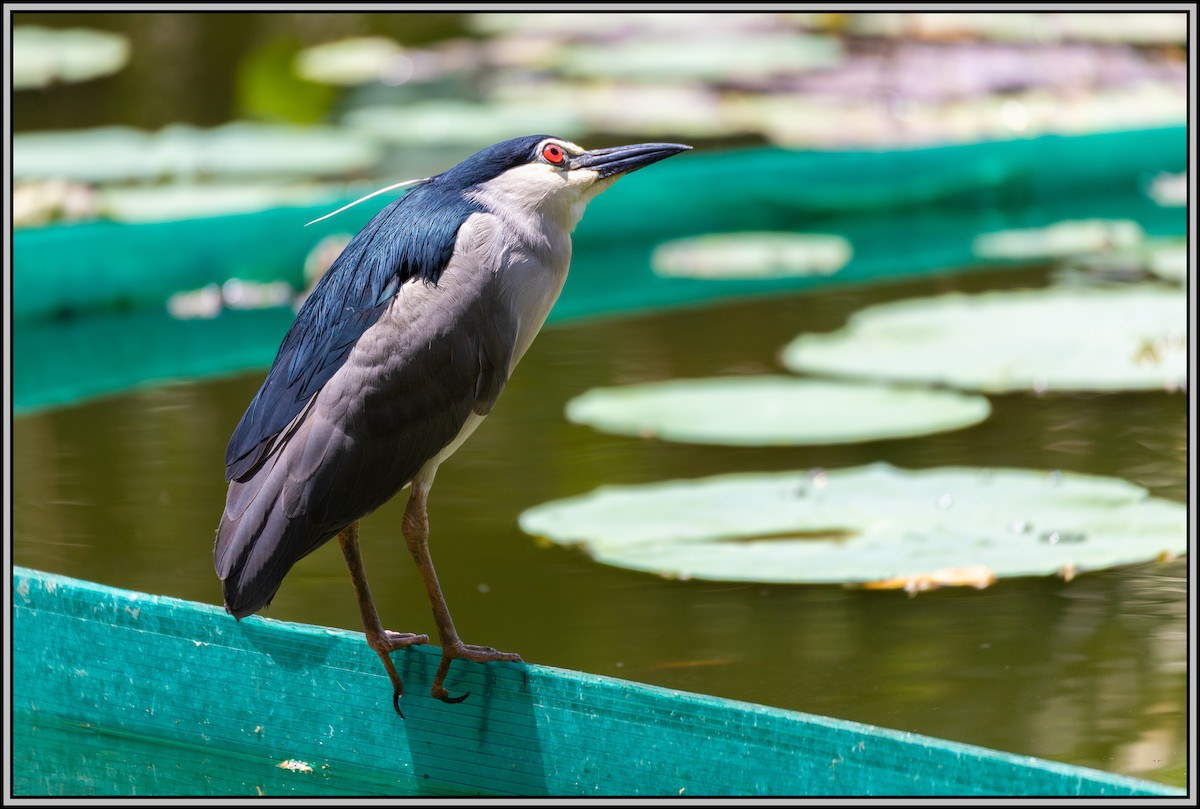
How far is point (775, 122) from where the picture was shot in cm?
838

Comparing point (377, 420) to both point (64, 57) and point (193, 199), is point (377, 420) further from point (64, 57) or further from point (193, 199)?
point (64, 57)

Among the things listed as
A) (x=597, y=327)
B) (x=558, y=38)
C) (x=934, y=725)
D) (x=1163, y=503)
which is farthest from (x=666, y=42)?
(x=934, y=725)

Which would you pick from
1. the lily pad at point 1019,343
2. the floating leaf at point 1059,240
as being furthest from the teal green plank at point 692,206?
the lily pad at point 1019,343

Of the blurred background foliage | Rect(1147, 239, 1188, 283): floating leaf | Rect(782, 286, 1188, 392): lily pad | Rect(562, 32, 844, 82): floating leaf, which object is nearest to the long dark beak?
Rect(782, 286, 1188, 392): lily pad

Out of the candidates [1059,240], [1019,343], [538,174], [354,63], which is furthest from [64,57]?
[538,174]

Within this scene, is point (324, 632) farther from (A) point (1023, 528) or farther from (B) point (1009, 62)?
(B) point (1009, 62)

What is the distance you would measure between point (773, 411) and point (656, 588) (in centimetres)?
114

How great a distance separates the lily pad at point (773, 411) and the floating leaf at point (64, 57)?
6.30 m

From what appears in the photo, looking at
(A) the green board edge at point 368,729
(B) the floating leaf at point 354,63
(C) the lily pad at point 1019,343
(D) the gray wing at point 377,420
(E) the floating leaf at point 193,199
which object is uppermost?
(D) the gray wing at point 377,420

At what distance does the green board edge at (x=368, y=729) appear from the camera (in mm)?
1847

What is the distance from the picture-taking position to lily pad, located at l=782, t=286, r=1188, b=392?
432cm

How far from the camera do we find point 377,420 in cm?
209

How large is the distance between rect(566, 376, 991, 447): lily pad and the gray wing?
1.76m

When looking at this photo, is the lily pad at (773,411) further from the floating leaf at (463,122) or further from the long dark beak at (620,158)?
the floating leaf at (463,122)
